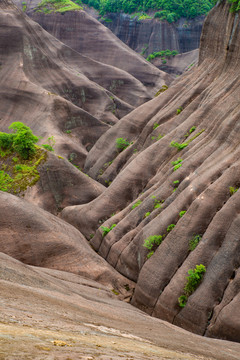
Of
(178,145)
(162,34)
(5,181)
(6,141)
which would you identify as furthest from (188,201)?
(162,34)

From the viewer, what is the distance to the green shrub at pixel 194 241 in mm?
21131

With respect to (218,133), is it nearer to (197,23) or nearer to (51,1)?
(51,1)

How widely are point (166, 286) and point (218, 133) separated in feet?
34.1

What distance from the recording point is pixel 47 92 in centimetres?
4969

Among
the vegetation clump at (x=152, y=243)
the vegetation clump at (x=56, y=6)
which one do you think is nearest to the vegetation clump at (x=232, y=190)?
the vegetation clump at (x=152, y=243)

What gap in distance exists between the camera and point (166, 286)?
69.6ft

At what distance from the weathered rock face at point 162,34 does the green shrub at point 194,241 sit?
279 ft

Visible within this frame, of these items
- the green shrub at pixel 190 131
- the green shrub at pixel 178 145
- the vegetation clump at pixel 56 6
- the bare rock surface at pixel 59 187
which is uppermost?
the vegetation clump at pixel 56 6

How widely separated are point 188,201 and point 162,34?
276ft

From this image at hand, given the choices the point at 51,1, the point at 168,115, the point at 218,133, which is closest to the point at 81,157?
the point at 168,115

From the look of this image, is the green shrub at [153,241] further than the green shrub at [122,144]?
No

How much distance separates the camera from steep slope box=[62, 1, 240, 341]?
19422 mm

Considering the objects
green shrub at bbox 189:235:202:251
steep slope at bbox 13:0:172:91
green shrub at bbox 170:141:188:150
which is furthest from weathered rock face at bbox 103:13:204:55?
green shrub at bbox 189:235:202:251

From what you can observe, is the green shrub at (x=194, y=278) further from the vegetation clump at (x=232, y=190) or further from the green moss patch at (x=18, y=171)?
the green moss patch at (x=18, y=171)
